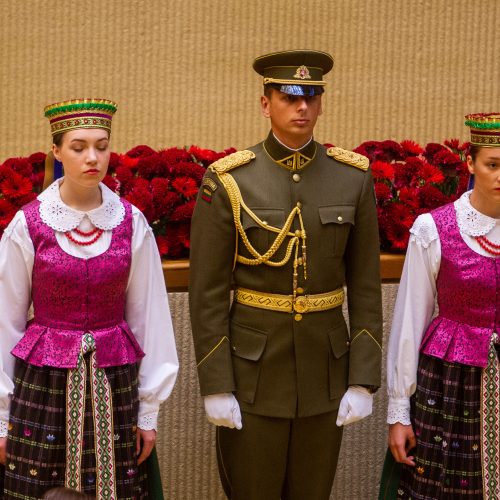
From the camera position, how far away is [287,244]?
8.91ft

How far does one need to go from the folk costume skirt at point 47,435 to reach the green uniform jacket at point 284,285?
0.28 m

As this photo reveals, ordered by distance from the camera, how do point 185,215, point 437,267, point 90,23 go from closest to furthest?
point 437,267, point 185,215, point 90,23

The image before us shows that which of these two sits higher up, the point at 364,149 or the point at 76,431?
the point at 364,149

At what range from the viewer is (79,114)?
8.40ft

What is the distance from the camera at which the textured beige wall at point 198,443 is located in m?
3.25

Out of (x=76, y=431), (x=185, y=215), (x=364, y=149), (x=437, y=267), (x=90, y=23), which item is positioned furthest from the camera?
(x=90, y=23)

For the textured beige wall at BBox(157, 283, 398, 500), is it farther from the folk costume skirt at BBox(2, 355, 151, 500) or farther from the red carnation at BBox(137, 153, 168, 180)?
the folk costume skirt at BBox(2, 355, 151, 500)

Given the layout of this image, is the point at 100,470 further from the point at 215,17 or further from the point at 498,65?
the point at 498,65

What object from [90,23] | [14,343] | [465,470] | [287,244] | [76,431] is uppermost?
[90,23]

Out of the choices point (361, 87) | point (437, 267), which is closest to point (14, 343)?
point (437, 267)

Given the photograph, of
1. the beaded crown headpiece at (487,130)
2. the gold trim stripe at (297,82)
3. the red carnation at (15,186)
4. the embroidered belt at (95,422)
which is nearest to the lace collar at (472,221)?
the beaded crown headpiece at (487,130)

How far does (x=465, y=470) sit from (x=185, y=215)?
1048 millimetres

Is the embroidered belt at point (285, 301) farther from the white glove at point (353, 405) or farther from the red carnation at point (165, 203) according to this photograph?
the red carnation at point (165, 203)

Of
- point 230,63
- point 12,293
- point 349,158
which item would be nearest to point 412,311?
point 349,158
